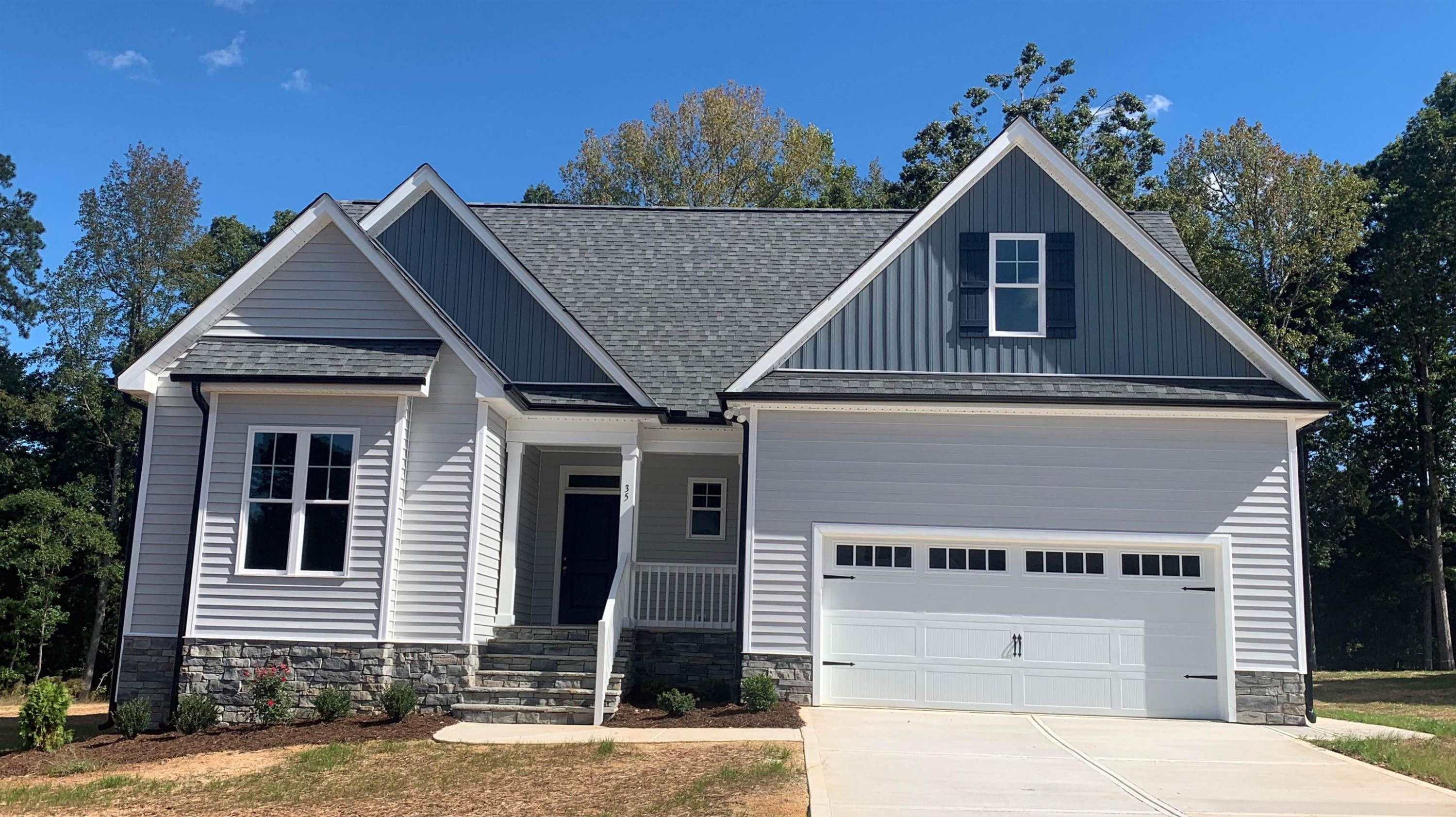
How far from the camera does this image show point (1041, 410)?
46.3 feet

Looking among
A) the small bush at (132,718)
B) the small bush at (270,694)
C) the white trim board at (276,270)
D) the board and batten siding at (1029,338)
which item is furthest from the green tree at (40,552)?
the board and batten siding at (1029,338)

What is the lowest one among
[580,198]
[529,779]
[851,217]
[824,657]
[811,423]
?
[529,779]

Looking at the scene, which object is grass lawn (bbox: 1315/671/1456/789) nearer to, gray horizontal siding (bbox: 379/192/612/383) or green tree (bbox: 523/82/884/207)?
gray horizontal siding (bbox: 379/192/612/383)

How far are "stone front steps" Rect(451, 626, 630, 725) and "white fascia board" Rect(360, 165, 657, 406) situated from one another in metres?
3.21

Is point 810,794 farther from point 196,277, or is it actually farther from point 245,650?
point 196,277

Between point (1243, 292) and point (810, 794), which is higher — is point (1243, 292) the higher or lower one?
the higher one

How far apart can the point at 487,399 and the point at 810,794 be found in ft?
22.9


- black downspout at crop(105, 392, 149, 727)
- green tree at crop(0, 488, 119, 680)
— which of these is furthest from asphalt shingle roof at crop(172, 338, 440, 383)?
green tree at crop(0, 488, 119, 680)

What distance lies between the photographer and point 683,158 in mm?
37281

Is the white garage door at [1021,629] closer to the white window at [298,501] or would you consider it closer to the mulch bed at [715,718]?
the mulch bed at [715,718]

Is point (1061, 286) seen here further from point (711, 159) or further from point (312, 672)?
point (711, 159)

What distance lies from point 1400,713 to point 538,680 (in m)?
13.7

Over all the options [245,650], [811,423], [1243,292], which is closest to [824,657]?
[811,423]

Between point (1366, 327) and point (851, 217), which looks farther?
point (1366, 327)
